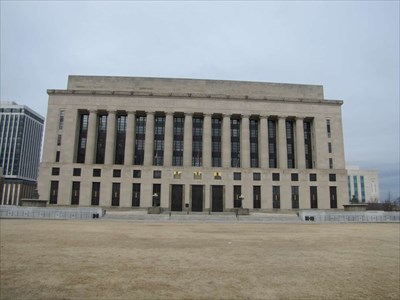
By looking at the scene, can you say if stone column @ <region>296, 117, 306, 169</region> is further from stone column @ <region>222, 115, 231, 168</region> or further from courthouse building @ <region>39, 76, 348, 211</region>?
stone column @ <region>222, 115, 231, 168</region>

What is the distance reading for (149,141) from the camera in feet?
238

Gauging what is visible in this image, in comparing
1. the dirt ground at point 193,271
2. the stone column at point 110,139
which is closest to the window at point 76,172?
the stone column at point 110,139

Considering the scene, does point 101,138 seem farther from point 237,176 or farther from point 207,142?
point 237,176

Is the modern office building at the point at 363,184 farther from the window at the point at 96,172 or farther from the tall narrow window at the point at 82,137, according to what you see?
the tall narrow window at the point at 82,137

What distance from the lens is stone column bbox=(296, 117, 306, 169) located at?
74000 millimetres

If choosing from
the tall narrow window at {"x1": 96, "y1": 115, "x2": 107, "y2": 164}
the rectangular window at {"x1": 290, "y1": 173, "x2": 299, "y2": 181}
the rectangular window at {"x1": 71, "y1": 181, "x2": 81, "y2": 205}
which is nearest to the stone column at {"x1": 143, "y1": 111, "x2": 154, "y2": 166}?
the tall narrow window at {"x1": 96, "y1": 115, "x2": 107, "y2": 164}

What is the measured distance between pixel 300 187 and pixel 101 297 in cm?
6790

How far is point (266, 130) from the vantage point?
74875 millimetres

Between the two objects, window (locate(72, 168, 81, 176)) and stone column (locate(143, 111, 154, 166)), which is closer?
window (locate(72, 168, 81, 176))

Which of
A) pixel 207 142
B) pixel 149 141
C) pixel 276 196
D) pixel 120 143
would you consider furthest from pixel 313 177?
pixel 120 143

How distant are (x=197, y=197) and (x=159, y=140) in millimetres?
17682

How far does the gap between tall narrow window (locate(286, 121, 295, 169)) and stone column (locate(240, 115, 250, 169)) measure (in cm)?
1185

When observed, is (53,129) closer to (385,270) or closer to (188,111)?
(188,111)

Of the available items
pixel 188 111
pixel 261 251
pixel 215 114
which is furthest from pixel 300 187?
pixel 261 251
